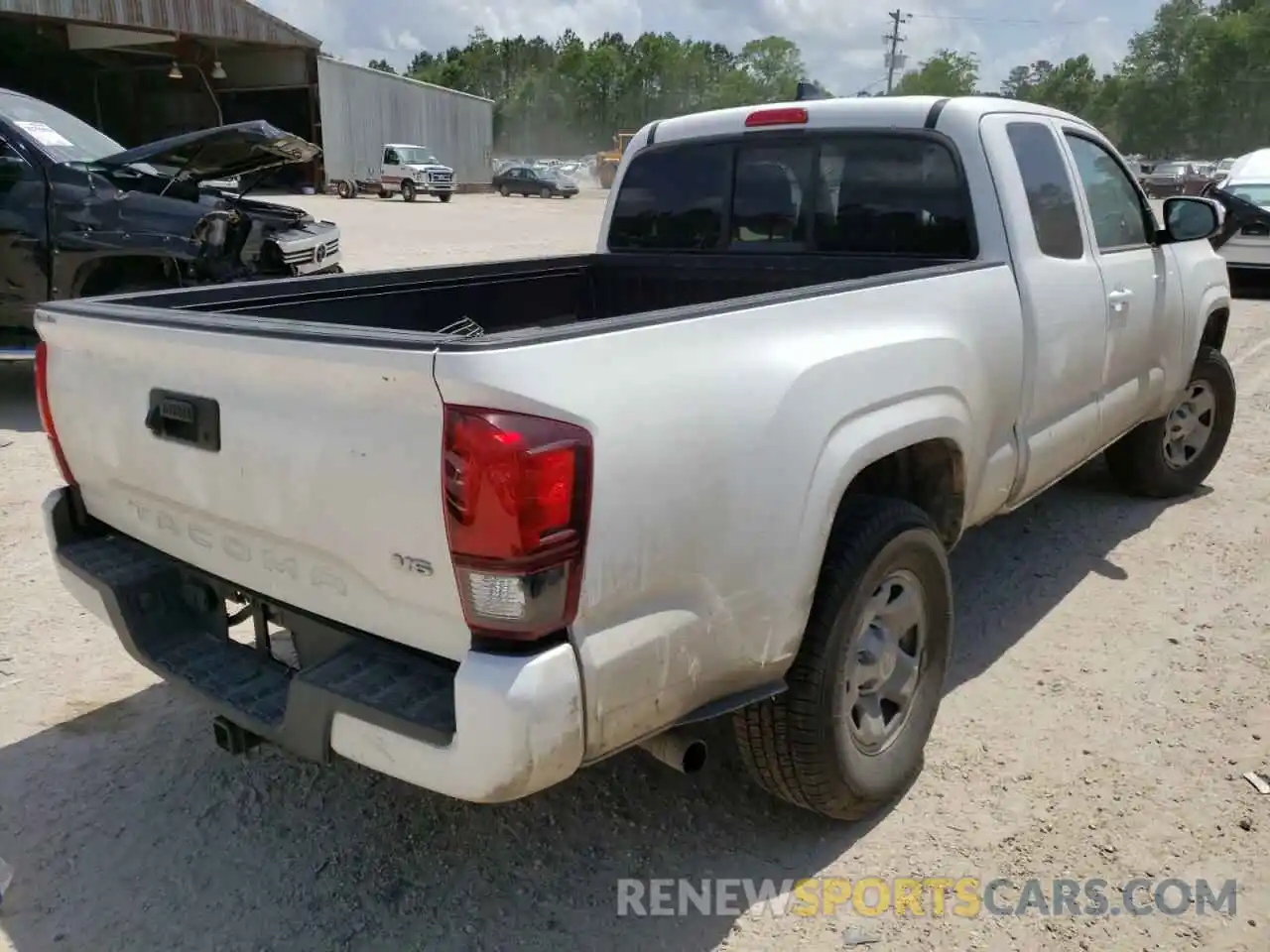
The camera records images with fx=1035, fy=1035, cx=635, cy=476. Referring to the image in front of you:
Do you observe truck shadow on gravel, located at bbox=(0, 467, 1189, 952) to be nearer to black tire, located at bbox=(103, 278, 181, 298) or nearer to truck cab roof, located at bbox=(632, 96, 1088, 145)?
truck cab roof, located at bbox=(632, 96, 1088, 145)

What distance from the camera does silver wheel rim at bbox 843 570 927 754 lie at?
2.83 metres

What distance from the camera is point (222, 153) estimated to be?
25.8 ft

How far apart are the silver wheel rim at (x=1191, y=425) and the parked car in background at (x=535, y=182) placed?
41.9m

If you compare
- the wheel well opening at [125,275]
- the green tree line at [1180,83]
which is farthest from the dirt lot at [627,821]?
the green tree line at [1180,83]

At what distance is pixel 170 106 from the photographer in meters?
38.2

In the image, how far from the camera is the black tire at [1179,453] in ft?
17.7

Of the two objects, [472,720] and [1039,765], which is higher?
[472,720]

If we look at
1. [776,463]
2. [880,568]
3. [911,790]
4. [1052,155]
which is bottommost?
[911,790]

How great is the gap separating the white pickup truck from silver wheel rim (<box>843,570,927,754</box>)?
0.4 inches

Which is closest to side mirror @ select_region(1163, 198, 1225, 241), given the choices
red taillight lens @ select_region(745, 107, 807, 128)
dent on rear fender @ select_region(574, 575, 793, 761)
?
red taillight lens @ select_region(745, 107, 807, 128)

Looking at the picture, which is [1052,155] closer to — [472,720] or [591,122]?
[472,720]

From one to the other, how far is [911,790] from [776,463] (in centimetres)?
133

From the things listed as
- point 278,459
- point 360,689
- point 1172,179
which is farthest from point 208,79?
point 360,689

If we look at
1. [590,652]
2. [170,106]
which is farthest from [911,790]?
[170,106]
